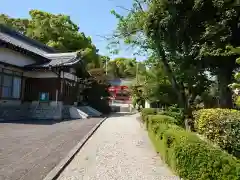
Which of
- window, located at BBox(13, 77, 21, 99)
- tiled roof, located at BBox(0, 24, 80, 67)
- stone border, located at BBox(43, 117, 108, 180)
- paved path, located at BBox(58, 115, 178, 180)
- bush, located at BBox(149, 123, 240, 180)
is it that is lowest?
paved path, located at BBox(58, 115, 178, 180)

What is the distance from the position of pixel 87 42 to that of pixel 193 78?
28315 millimetres

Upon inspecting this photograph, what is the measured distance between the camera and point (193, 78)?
50.1 ft

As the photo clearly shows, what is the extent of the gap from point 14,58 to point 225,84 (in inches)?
639

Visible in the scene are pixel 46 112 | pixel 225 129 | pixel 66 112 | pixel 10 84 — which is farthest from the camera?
pixel 66 112

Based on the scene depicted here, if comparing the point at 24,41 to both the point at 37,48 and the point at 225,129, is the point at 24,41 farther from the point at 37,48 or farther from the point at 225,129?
the point at 225,129

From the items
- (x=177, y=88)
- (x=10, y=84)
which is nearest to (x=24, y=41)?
(x=10, y=84)

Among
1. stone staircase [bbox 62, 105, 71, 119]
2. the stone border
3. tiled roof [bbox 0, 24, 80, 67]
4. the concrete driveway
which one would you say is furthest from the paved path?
tiled roof [bbox 0, 24, 80, 67]

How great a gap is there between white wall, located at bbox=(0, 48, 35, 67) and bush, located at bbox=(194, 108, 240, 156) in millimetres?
16142

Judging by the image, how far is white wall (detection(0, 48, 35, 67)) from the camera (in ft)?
67.7

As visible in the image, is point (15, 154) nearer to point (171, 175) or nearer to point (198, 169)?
point (171, 175)

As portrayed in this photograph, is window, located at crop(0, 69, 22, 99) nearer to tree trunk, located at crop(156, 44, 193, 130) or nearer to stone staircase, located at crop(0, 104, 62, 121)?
stone staircase, located at crop(0, 104, 62, 121)

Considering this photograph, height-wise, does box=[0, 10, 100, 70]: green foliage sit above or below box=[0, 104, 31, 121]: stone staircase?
above

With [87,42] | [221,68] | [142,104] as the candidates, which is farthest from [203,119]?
[87,42]

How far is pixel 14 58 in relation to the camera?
72.7 ft
